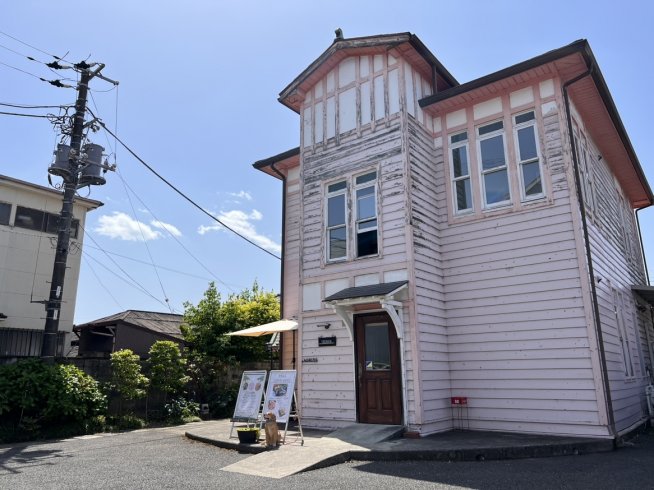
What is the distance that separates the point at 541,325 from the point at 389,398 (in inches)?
119

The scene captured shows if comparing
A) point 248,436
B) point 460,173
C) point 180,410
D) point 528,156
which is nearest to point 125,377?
point 180,410

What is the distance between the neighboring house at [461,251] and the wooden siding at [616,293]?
9 cm

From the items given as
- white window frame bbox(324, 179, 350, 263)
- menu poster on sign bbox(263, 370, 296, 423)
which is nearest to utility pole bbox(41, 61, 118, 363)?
menu poster on sign bbox(263, 370, 296, 423)

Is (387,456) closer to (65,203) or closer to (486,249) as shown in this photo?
(486,249)

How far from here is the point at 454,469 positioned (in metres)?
6.07

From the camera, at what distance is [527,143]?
9117mm

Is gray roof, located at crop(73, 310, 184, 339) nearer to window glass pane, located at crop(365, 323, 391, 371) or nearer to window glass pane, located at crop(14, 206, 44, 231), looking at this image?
window glass pane, located at crop(14, 206, 44, 231)

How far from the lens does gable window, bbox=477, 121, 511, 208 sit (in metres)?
9.25

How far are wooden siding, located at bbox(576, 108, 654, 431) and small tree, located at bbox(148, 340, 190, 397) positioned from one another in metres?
9.90

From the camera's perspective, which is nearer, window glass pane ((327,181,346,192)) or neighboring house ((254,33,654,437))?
neighboring house ((254,33,654,437))

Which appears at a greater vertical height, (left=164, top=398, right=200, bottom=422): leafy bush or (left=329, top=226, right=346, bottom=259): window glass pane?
(left=329, top=226, right=346, bottom=259): window glass pane

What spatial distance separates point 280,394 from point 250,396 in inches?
31.1

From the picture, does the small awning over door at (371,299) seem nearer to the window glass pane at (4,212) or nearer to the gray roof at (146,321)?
the gray roof at (146,321)

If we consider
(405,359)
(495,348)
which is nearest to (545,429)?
(495,348)
